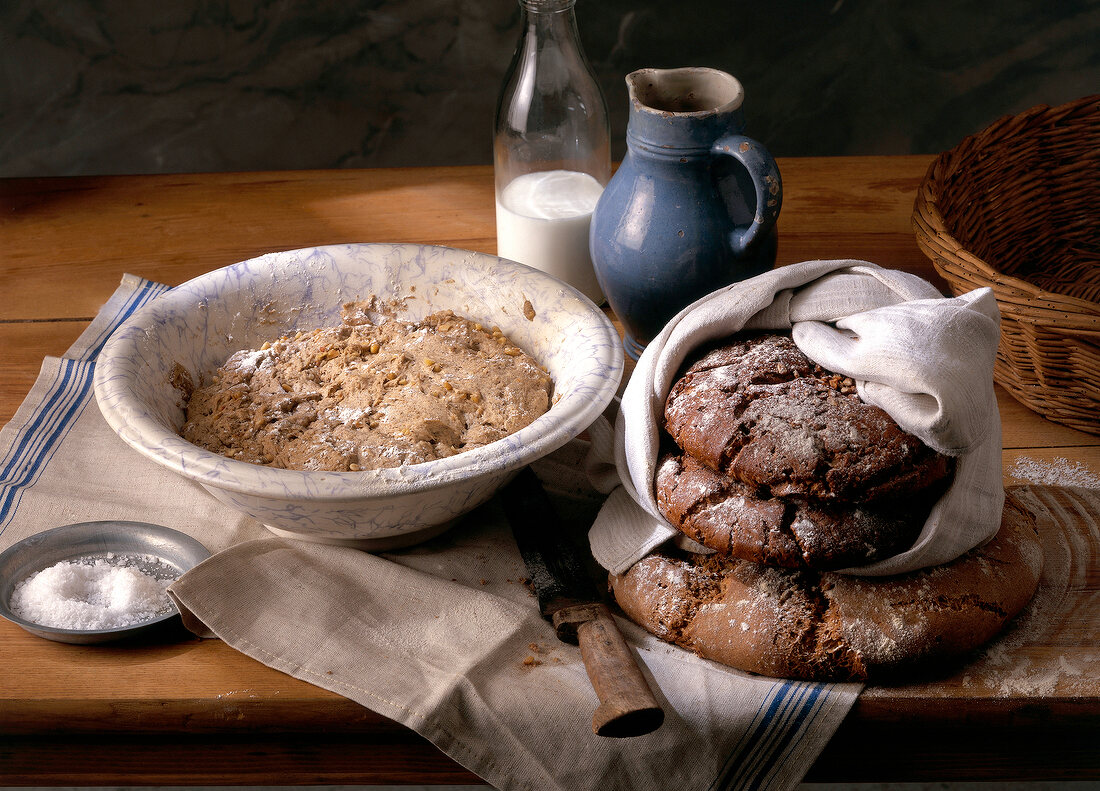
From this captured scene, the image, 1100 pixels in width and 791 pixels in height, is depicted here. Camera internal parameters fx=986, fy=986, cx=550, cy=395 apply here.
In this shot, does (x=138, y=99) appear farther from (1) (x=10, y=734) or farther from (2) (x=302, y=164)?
(1) (x=10, y=734)

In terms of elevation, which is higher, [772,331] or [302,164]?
[772,331]

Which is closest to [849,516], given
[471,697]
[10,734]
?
[471,697]

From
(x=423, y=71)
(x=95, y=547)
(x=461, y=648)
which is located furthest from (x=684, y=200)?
(x=423, y=71)

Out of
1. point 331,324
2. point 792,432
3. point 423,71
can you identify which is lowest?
point 423,71

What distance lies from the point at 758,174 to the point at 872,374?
29cm

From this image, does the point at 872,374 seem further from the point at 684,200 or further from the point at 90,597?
the point at 90,597

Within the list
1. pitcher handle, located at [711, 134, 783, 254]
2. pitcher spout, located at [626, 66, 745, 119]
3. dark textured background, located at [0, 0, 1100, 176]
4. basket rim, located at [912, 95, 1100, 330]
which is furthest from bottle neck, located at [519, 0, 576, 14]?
Answer: dark textured background, located at [0, 0, 1100, 176]

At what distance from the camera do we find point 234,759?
787mm

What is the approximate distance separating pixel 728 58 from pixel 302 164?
98 cm

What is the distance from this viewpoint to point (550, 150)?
4.00 ft

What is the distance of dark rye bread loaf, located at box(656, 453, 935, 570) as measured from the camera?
27.6 inches

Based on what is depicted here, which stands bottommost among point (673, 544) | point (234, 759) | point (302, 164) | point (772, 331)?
point (302, 164)

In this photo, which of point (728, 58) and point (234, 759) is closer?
point (234, 759)

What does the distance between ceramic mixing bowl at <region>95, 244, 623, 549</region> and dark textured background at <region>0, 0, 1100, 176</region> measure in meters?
1.17
